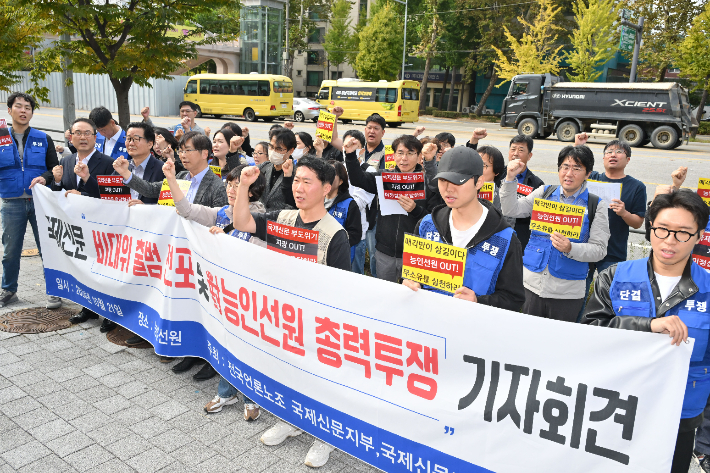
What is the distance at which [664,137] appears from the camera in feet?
74.9

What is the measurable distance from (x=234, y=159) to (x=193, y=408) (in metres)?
3.65

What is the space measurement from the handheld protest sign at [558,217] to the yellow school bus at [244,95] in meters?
30.4

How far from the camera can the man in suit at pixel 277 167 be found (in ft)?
16.5

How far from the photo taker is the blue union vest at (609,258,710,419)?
2502mm

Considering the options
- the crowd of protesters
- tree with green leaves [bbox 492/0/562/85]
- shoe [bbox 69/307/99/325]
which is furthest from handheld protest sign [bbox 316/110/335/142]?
tree with green leaves [bbox 492/0/562/85]

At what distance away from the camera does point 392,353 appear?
9.68ft

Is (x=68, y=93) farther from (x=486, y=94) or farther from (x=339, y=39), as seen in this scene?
(x=339, y=39)

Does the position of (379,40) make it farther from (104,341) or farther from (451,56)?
(104,341)

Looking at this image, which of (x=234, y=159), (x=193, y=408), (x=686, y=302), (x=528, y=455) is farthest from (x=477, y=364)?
(x=234, y=159)

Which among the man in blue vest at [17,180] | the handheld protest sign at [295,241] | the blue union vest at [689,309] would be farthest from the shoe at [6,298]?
the blue union vest at [689,309]

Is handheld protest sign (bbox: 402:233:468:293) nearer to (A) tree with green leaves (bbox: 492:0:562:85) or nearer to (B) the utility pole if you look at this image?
(B) the utility pole

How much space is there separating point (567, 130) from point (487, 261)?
82.0 feet

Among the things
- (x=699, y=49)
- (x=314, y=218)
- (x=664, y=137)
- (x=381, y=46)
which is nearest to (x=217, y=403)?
(x=314, y=218)

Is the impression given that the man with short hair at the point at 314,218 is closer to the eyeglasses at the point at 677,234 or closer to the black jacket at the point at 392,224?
the black jacket at the point at 392,224
